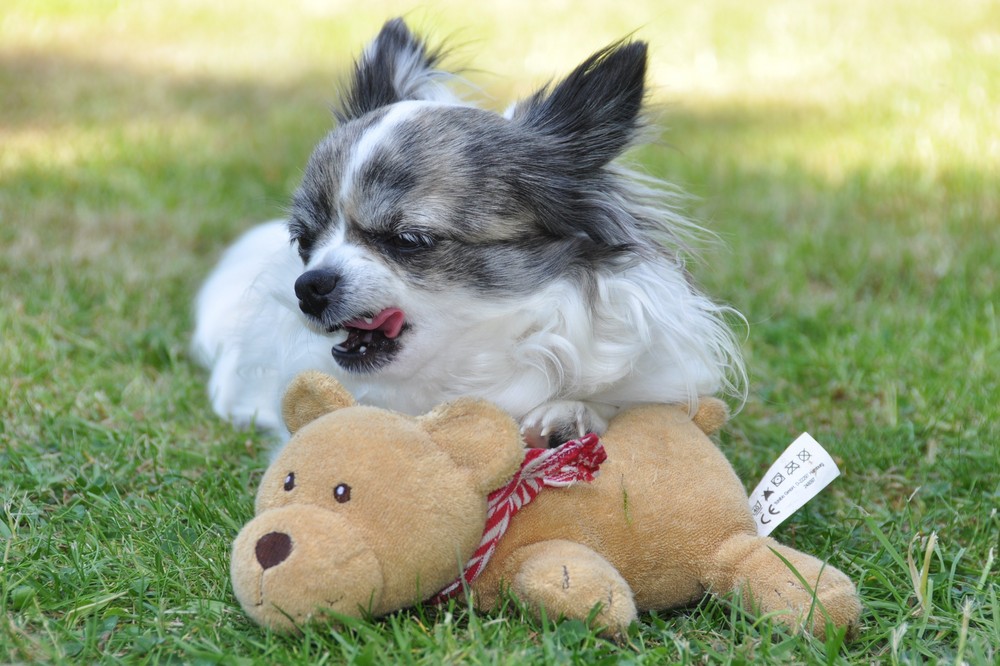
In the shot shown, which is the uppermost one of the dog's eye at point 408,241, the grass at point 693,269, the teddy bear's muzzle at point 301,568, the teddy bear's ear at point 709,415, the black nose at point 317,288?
the dog's eye at point 408,241

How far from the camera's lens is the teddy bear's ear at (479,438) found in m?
2.00

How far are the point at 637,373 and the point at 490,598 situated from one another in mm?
714

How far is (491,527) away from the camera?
82.0 inches

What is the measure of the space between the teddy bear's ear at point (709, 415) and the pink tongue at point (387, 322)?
737 mm

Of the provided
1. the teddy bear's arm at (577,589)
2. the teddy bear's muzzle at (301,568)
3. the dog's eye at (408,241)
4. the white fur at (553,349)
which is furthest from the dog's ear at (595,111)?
the teddy bear's muzzle at (301,568)

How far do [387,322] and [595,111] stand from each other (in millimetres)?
737

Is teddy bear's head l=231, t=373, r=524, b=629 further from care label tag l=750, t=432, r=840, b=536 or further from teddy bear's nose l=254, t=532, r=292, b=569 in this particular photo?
care label tag l=750, t=432, r=840, b=536

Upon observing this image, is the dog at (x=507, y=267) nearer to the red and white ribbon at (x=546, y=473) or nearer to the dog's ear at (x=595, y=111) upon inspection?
the dog's ear at (x=595, y=111)

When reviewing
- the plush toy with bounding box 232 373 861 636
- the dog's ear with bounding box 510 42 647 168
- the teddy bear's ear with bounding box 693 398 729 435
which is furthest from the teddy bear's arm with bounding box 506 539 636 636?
the dog's ear with bounding box 510 42 647 168

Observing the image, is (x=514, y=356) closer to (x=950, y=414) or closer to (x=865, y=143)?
(x=950, y=414)

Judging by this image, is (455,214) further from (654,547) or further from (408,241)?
(654,547)

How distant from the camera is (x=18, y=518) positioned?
8.08 ft

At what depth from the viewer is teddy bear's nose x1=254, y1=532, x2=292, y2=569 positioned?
1.84 meters

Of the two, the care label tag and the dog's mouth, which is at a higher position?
the dog's mouth
